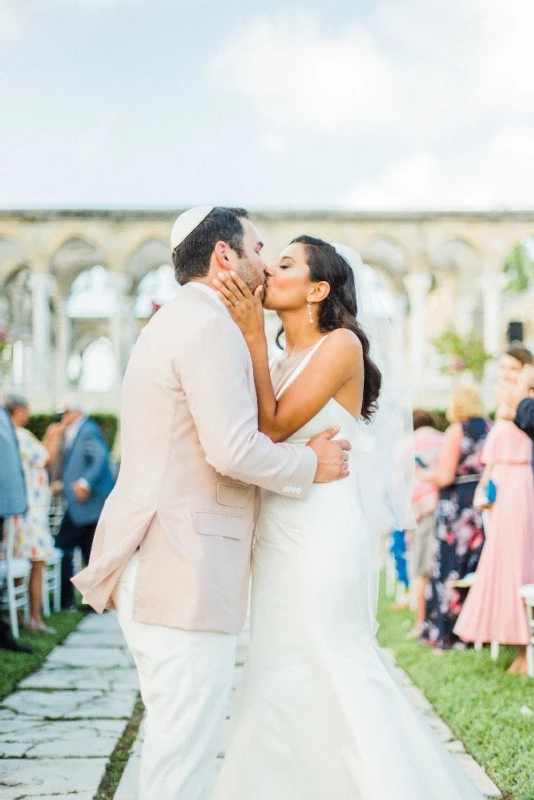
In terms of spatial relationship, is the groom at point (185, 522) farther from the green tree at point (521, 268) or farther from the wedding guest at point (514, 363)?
the green tree at point (521, 268)

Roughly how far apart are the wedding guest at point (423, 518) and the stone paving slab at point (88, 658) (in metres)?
2.32

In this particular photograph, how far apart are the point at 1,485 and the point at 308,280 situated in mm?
3504

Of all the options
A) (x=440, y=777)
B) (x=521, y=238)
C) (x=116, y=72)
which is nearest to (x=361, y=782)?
(x=440, y=777)

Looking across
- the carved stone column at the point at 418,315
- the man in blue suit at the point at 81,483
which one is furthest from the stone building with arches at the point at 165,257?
the man in blue suit at the point at 81,483

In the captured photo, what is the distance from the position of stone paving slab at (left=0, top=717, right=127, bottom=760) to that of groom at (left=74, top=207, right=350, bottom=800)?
1.77 meters

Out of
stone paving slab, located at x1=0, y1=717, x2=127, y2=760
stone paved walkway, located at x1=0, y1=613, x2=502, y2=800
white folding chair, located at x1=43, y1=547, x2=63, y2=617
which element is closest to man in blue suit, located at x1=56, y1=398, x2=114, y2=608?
white folding chair, located at x1=43, y1=547, x2=63, y2=617

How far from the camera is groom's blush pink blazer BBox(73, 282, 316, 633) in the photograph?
230 centimetres

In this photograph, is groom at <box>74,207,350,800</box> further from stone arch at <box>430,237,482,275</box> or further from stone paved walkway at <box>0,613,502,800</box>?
stone arch at <box>430,237,482,275</box>

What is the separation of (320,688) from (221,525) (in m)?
0.64

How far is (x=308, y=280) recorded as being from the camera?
9.72ft

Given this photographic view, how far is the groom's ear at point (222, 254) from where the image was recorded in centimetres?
254

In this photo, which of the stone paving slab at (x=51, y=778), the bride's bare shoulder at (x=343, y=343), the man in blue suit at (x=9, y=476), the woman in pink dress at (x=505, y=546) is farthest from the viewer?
the man in blue suit at (x=9, y=476)

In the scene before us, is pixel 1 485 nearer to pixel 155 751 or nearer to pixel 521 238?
pixel 155 751

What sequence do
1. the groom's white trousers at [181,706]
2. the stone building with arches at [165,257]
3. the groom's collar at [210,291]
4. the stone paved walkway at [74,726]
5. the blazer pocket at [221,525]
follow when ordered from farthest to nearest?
the stone building with arches at [165,257], the stone paved walkway at [74,726], the groom's collar at [210,291], the blazer pocket at [221,525], the groom's white trousers at [181,706]
